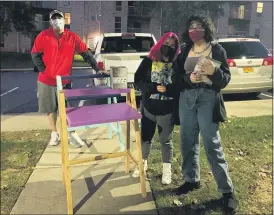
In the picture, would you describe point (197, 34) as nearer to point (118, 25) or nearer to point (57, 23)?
point (57, 23)

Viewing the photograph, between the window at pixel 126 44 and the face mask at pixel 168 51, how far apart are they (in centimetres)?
467

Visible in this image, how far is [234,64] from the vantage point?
25.4ft

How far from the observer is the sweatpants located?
11.3ft

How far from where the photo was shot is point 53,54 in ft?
14.6

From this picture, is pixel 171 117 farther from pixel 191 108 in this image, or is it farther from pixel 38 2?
pixel 38 2

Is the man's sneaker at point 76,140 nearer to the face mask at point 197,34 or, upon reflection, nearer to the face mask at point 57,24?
the face mask at point 57,24

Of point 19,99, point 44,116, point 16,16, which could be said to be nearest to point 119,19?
point 16,16

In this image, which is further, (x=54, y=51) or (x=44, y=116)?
(x=44, y=116)

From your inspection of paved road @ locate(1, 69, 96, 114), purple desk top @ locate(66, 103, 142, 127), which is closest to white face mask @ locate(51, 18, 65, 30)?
purple desk top @ locate(66, 103, 142, 127)

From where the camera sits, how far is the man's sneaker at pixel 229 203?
3115mm

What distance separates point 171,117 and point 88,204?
1259 mm

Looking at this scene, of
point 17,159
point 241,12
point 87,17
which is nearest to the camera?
point 17,159

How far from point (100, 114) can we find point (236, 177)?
193 centimetres

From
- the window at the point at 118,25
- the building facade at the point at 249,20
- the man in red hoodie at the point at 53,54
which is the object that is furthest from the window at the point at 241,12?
the man in red hoodie at the point at 53,54
